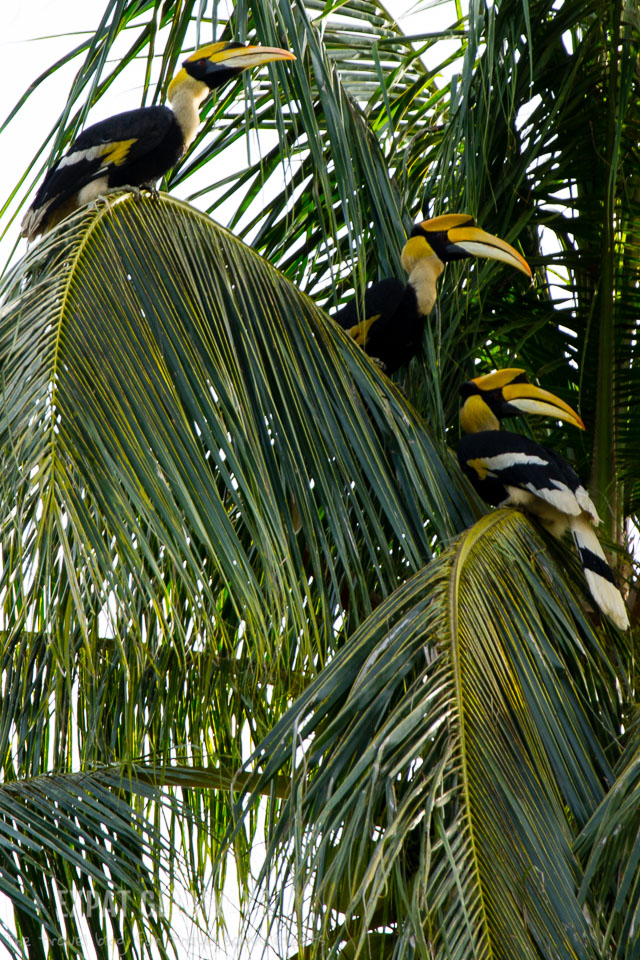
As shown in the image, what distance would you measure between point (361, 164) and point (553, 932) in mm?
2012

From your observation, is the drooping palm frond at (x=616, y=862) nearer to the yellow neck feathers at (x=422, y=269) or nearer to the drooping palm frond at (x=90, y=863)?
the drooping palm frond at (x=90, y=863)

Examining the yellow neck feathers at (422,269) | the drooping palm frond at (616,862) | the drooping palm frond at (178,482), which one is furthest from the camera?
the yellow neck feathers at (422,269)

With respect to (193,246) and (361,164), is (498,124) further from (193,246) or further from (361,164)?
(193,246)

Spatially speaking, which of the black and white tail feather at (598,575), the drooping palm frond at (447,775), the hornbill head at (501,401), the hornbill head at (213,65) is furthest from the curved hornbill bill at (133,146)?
the drooping palm frond at (447,775)

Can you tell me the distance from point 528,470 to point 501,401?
36 centimetres

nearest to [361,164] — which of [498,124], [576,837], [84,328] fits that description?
[498,124]

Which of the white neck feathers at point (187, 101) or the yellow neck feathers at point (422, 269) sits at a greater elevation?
the white neck feathers at point (187, 101)

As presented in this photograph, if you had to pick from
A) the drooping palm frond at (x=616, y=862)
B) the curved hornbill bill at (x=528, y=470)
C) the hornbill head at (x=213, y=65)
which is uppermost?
the hornbill head at (x=213, y=65)

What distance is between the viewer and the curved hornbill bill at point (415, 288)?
290 cm

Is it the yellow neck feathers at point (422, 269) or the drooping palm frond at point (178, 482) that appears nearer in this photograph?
the drooping palm frond at point (178, 482)

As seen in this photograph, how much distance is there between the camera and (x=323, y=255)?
11.4 ft

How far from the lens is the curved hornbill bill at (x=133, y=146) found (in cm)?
288

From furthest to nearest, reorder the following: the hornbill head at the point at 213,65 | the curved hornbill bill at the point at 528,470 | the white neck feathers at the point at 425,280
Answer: the white neck feathers at the point at 425,280
the hornbill head at the point at 213,65
the curved hornbill bill at the point at 528,470

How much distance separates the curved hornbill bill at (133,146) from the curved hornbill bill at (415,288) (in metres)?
0.64
